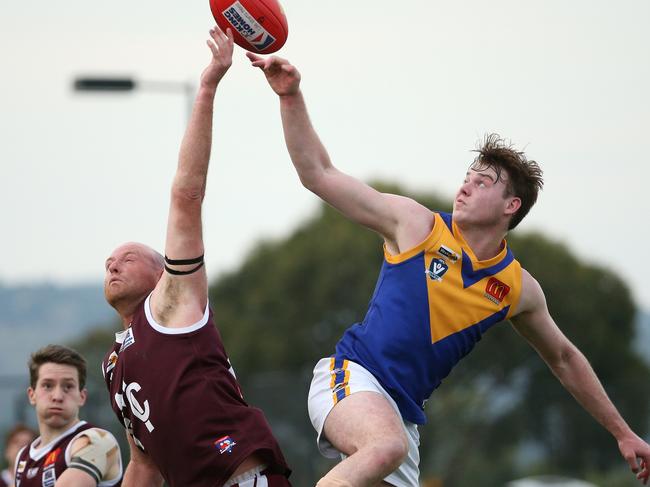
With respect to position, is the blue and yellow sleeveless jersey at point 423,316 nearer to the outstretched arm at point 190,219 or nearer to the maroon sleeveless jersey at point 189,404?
the maroon sleeveless jersey at point 189,404

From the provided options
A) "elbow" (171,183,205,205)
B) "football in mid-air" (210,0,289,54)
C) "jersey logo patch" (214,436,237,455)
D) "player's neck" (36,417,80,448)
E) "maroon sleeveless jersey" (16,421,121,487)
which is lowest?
"maroon sleeveless jersey" (16,421,121,487)

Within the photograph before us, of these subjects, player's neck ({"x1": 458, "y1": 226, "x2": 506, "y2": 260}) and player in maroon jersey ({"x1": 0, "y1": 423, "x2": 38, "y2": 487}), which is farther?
player in maroon jersey ({"x1": 0, "y1": 423, "x2": 38, "y2": 487})

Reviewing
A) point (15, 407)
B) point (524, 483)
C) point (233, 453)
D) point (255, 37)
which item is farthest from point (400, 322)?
point (524, 483)

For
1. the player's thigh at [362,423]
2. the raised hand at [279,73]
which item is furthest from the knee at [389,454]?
the raised hand at [279,73]

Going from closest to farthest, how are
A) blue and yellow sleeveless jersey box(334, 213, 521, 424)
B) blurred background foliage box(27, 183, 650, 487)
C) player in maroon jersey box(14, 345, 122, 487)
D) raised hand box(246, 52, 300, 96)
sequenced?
raised hand box(246, 52, 300, 96) → blue and yellow sleeveless jersey box(334, 213, 521, 424) → player in maroon jersey box(14, 345, 122, 487) → blurred background foliage box(27, 183, 650, 487)

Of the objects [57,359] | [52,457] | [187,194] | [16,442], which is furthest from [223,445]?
[16,442]

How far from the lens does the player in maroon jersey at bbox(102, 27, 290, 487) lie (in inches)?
227

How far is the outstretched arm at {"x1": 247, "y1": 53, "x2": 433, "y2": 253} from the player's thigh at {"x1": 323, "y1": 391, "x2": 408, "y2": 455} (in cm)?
87

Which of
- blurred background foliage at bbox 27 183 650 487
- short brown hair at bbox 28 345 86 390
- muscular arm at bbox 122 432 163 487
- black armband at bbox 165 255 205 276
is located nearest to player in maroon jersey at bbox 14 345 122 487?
short brown hair at bbox 28 345 86 390

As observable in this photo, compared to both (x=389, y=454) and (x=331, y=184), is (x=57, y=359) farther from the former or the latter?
(x=389, y=454)

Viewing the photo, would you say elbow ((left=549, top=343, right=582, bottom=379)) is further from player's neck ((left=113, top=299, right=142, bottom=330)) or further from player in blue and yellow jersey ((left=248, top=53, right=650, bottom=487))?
player's neck ((left=113, top=299, right=142, bottom=330))

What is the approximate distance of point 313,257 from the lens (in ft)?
148

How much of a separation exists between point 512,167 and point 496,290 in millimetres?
699

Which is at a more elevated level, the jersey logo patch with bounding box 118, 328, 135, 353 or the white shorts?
the jersey logo patch with bounding box 118, 328, 135, 353
